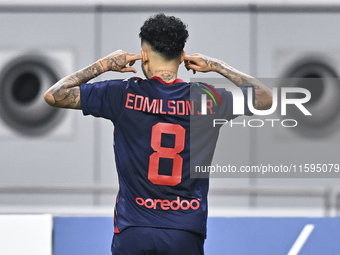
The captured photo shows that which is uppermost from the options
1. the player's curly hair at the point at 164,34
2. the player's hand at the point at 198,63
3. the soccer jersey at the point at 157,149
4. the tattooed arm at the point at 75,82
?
the player's curly hair at the point at 164,34

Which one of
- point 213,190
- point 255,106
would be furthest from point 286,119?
point 255,106

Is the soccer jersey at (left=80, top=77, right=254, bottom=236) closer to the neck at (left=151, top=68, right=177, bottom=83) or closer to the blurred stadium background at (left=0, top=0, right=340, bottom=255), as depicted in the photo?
the neck at (left=151, top=68, right=177, bottom=83)

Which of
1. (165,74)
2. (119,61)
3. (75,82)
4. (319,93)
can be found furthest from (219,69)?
(319,93)

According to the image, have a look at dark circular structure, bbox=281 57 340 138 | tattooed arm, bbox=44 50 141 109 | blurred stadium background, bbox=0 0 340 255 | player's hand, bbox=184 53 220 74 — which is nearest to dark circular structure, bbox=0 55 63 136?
blurred stadium background, bbox=0 0 340 255

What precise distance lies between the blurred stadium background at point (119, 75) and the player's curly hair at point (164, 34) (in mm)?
Answer: 2340

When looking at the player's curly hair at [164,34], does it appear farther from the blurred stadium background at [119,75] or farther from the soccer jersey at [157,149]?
the blurred stadium background at [119,75]

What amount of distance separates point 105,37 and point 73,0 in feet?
1.46

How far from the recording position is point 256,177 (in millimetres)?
3801

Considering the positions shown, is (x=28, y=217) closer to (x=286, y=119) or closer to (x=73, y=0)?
(x=73, y=0)

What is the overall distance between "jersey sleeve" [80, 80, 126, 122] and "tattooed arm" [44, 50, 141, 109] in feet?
0.14

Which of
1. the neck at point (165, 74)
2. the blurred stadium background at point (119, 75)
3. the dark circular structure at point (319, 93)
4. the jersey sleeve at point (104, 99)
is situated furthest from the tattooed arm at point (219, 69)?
the dark circular structure at point (319, 93)

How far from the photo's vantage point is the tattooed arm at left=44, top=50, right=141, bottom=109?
146 cm

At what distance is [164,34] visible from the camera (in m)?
1.40

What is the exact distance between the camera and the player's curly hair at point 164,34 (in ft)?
4.60
